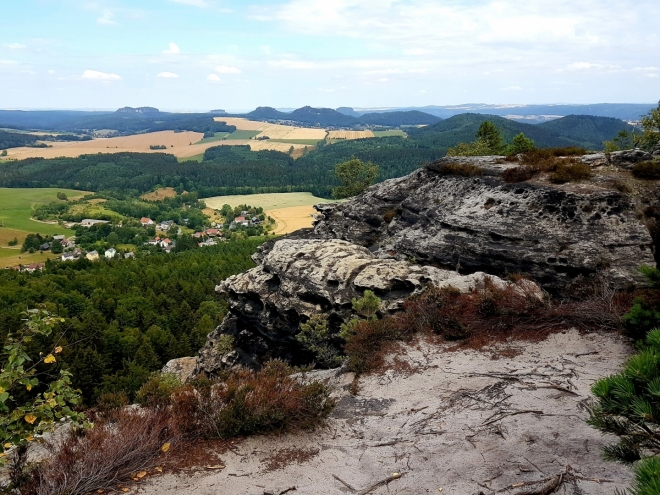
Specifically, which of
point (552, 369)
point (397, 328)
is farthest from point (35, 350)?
point (552, 369)

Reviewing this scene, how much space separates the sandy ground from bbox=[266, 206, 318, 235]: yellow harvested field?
109923 mm

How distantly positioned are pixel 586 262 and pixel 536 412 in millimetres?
8977

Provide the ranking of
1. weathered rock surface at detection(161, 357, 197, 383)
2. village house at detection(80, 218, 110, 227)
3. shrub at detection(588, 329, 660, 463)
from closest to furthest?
1. shrub at detection(588, 329, 660, 463)
2. weathered rock surface at detection(161, 357, 197, 383)
3. village house at detection(80, 218, 110, 227)

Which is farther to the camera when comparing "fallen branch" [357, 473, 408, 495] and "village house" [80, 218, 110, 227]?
"village house" [80, 218, 110, 227]

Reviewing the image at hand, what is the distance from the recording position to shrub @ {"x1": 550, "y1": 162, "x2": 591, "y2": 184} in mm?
19141

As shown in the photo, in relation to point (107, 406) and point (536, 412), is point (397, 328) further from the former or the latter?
point (107, 406)

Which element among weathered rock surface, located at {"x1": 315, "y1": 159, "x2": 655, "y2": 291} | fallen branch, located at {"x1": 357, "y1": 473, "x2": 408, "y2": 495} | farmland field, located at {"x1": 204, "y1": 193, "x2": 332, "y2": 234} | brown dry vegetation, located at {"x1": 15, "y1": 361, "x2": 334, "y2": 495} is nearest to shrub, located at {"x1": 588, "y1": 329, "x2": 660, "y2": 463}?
fallen branch, located at {"x1": 357, "y1": 473, "x2": 408, "y2": 495}

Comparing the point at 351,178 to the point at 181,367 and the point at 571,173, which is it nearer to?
the point at 181,367

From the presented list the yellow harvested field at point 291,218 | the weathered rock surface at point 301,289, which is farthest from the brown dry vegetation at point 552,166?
the yellow harvested field at point 291,218

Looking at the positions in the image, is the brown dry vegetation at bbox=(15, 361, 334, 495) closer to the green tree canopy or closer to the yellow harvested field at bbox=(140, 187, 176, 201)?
the green tree canopy

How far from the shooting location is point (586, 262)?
16.2 meters

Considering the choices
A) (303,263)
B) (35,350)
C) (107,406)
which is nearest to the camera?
(107,406)

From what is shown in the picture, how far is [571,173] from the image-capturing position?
19.5 metres

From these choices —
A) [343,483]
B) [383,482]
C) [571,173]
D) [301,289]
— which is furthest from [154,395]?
[571,173]
